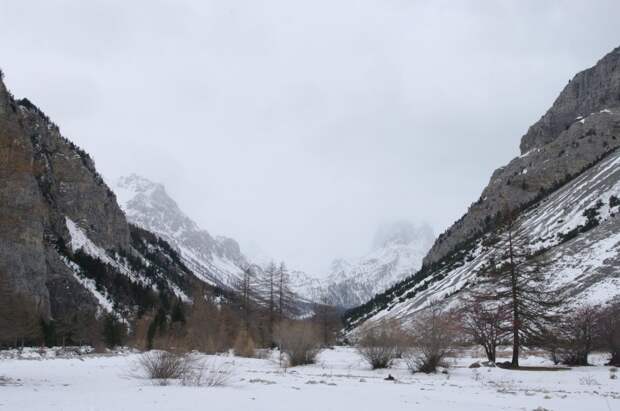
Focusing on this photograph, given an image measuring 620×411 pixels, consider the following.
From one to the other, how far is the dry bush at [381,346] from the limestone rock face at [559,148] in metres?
97.5

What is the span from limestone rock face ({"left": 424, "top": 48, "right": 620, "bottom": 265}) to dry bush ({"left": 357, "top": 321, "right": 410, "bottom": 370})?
320 ft

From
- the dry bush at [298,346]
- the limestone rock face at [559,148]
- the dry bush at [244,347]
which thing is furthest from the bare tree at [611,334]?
the limestone rock face at [559,148]

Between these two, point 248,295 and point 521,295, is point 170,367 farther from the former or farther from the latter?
point 248,295

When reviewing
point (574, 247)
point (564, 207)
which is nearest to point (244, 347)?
point (574, 247)

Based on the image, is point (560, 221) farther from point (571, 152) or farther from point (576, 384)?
point (576, 384)

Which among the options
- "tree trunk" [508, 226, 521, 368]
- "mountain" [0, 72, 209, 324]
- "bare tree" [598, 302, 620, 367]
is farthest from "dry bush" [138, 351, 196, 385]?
"mountain" [0, 72, 209, 324]

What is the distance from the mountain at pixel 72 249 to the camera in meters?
79.6

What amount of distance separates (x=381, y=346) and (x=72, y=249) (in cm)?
11368

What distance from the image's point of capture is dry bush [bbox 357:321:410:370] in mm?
30344

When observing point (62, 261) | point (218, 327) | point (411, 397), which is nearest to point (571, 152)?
point (218, 327)

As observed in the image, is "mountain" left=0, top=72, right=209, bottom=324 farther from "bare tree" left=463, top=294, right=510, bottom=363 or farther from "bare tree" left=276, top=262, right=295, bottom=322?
"bare tree" left=463, top=294, right=510, bottom=363

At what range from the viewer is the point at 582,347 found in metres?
27.9

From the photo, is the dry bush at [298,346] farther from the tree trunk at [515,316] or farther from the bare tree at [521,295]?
the tree trunk at [515,316]

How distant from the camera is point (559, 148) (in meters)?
147
